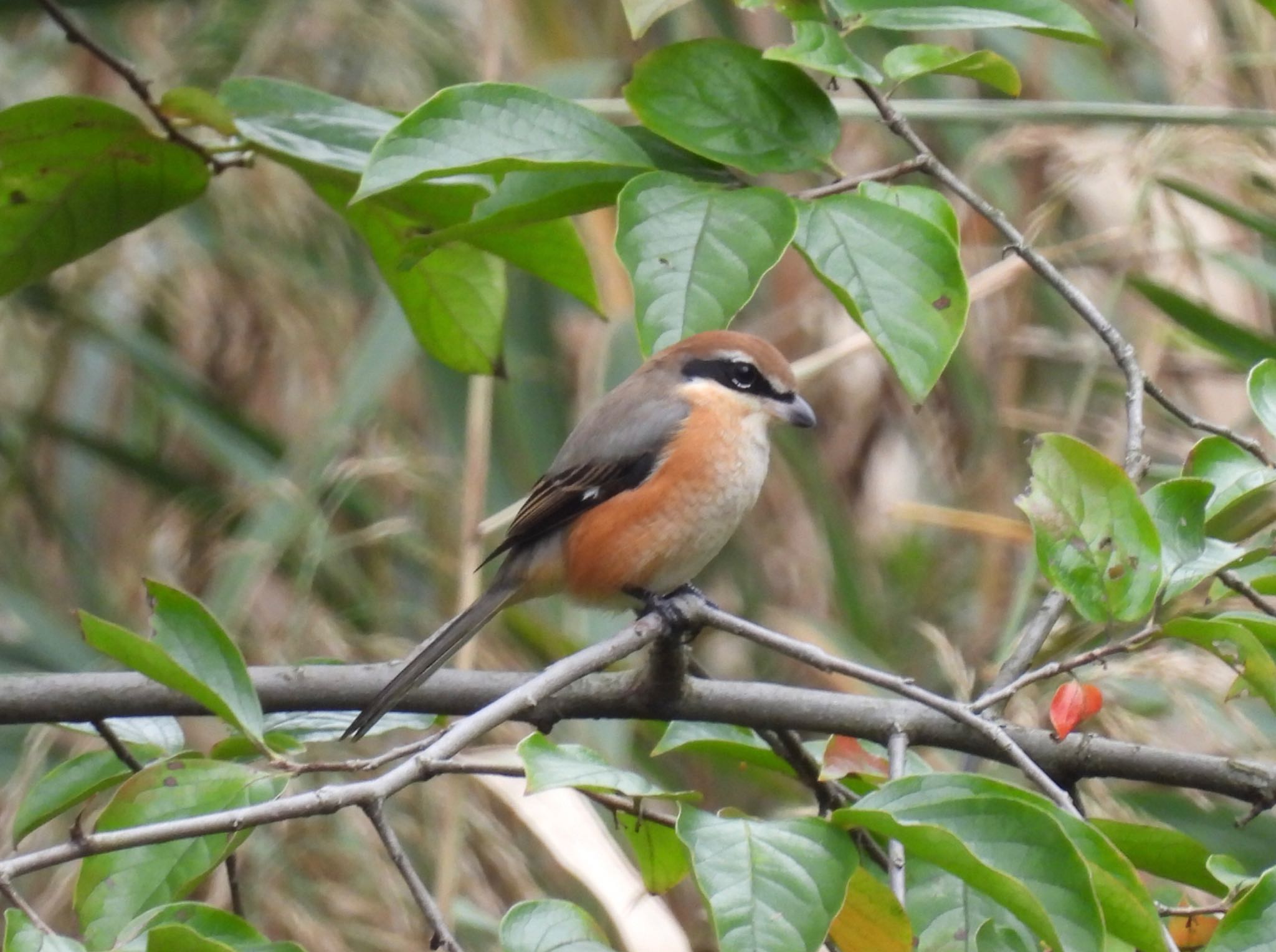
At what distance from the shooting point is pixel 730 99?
1.71m

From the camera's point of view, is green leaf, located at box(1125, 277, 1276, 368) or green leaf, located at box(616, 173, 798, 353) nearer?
green leaf, located at box(616, 173, 798, 353)

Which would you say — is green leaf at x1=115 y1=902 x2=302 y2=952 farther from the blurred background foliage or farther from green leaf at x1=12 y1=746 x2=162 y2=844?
the blurred background foliage

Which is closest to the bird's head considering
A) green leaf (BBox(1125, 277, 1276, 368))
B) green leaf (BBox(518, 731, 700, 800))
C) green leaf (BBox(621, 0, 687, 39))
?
green leaf (BBox(1125, 277, 1276, 368))

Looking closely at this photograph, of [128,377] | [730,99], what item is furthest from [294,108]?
[128,377]

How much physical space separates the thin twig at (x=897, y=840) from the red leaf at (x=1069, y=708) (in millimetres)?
174

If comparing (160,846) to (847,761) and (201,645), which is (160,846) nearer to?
(201,645)

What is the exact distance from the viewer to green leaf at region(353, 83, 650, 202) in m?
1.57

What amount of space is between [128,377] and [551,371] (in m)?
1.57

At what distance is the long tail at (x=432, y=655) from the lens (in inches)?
71.0

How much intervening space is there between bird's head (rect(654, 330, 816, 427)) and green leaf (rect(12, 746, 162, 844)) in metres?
1.57

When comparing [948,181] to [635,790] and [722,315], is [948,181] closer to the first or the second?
[722,315]

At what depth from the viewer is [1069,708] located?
171cm

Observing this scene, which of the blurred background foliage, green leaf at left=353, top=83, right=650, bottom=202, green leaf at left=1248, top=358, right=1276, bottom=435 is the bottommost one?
the blurred background foliage

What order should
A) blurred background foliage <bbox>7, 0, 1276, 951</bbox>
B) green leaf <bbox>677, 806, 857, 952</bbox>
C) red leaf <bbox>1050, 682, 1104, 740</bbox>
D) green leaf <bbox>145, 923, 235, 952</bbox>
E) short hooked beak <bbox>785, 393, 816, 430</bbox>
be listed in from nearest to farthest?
1. green leaf <bbox>145, 923, 235, 952</bbox>
2. green leaf <bbox>677, 806, 857, 952</bbox>
3. red leaf <bbox>1050, 682, 1104, 740</bbox>
4. short hooked beak <bbox>785, 393, 816, 430</bbox>
5. blurred background foliage <bbox>7, 0, 1276, 951</bbox>
